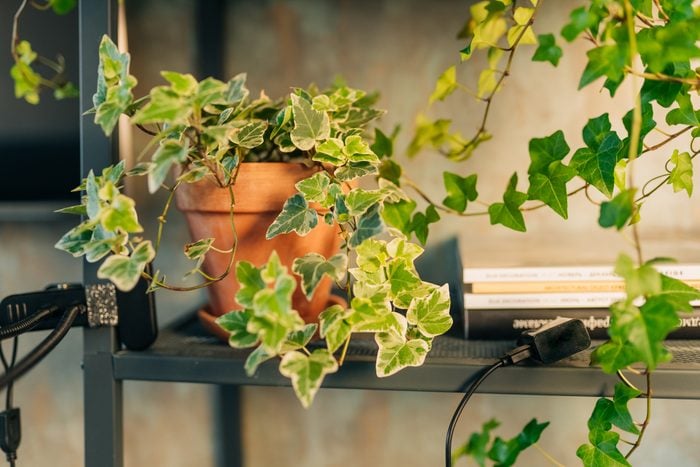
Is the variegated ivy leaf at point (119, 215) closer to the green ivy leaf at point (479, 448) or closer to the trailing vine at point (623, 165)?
the trailing vine at point (623, 165)

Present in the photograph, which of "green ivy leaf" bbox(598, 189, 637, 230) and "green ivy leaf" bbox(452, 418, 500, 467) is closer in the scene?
"green ivy leaf" bbox(598, 189, 637, 230)

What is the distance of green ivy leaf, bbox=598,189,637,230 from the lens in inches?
17.2

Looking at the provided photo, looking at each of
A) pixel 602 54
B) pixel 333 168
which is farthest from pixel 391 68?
pixel 602 54

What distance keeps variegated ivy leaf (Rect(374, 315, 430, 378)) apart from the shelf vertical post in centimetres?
31

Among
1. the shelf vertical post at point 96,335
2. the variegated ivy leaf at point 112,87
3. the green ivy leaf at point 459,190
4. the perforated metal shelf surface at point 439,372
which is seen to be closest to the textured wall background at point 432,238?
the green ivy leaf at point 459,190

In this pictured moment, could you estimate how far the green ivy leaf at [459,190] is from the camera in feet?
2.31

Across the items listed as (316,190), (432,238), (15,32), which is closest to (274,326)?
(316,190)

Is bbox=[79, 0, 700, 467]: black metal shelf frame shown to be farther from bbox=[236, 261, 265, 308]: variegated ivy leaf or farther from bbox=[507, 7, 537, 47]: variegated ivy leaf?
bbox=[507, 7, 537, 47]: variegated ivy leaf

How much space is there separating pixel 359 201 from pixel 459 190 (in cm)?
20

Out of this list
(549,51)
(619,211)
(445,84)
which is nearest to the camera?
(619,211)

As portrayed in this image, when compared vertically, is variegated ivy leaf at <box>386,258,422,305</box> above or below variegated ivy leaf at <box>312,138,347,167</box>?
below

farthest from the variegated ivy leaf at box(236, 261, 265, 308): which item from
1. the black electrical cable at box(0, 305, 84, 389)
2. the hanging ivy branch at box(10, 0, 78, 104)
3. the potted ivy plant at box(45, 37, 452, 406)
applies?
the hanging ivy branch at box(10, 0, 78, 104)

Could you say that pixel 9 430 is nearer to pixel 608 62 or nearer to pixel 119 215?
pixel 119 215

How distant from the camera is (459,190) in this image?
714 mm
